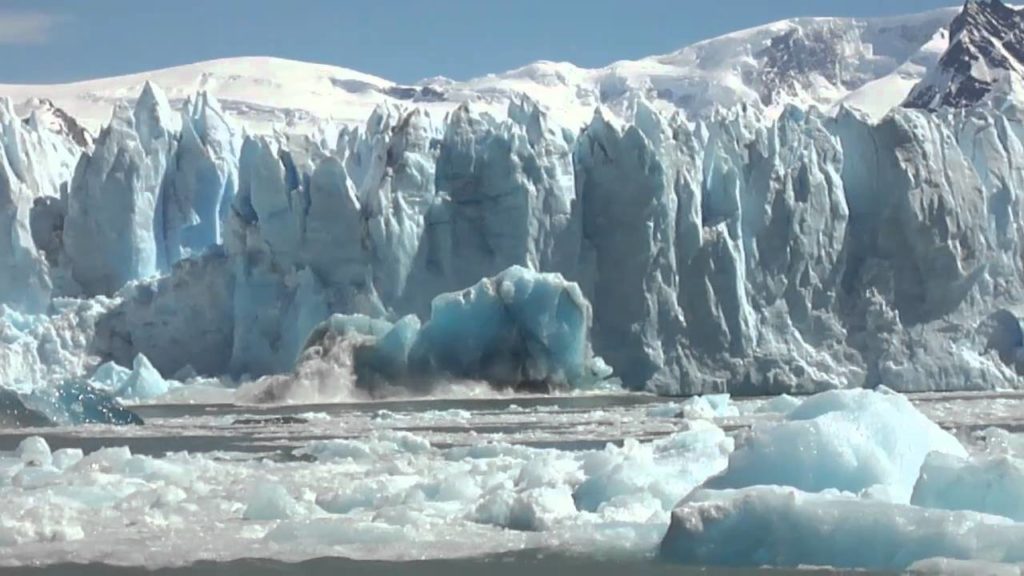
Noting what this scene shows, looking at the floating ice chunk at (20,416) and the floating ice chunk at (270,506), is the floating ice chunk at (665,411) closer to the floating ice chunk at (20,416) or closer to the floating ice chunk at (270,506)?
the floating ice chunk at (20,416)

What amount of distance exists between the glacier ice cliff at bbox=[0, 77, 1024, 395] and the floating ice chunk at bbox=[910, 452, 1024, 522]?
18.6 meters

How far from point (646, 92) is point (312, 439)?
3957 inches

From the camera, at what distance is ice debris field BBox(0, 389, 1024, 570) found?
888cm

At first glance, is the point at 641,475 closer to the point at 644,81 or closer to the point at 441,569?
the point at 441,569

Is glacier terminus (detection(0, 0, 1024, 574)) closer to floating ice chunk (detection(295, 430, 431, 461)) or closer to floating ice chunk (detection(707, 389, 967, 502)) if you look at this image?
floating ice chunk (detection(295, 430, 431, 461))

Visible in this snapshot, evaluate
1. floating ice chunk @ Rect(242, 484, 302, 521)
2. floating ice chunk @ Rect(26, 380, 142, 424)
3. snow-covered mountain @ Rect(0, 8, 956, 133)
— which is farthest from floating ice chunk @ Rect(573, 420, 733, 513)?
snow-covered mountain @ Rect(0, 8, 956, 133)

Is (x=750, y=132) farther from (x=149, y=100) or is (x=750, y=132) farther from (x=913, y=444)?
(x=913, y=444)

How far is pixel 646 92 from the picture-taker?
11625 cm

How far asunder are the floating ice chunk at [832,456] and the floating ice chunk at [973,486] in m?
0.41

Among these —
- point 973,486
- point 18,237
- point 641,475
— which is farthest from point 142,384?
point 973,486

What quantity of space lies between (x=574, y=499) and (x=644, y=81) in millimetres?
109971

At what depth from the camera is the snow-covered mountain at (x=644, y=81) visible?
101 meters

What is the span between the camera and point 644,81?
11956 cm

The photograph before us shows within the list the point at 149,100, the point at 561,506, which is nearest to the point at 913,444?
the point at 561,506
